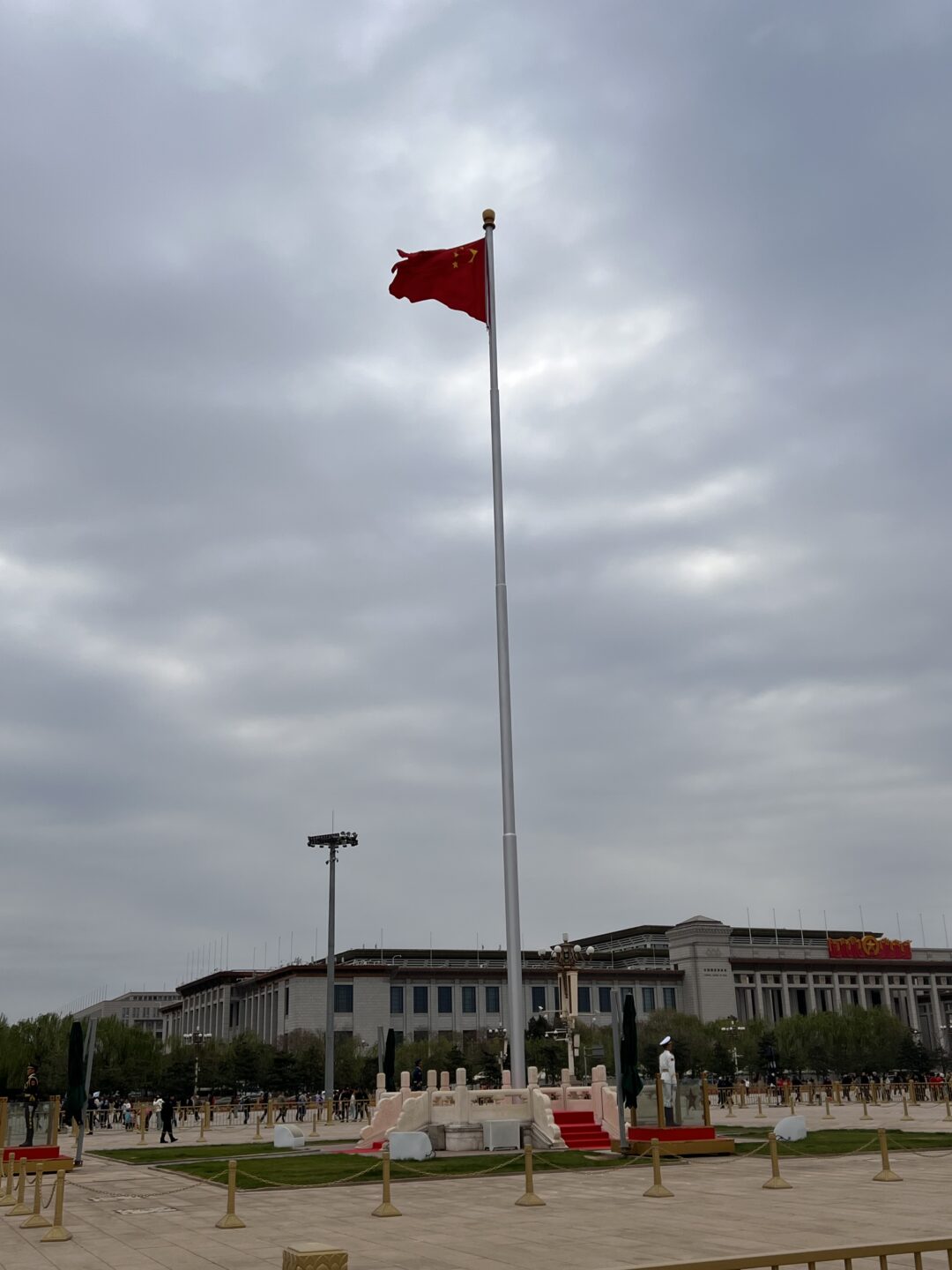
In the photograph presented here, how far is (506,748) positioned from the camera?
28094 millimetres

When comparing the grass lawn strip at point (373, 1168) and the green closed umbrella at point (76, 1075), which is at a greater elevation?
the green closed umbrella at point (76, 1075)

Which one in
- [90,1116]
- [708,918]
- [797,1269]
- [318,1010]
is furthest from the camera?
[708,918]

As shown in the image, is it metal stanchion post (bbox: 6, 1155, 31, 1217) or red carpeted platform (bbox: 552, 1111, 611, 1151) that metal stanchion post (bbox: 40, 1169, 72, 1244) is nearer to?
metal stanchion post (bbox: 6, 1155, 31, 1217)

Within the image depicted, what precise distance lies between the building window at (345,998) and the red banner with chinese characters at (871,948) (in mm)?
49149

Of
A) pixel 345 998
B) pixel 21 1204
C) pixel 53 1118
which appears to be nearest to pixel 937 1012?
pixel 345 998

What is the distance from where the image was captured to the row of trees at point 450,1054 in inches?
3091

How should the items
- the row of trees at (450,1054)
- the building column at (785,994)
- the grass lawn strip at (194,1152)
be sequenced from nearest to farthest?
→ the grass lawn strip at (194,1152), the row of trees at (450,1054), the building column at (785,994)

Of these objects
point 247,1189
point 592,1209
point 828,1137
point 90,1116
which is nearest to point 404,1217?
point 592,1209

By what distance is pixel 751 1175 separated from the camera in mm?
21625

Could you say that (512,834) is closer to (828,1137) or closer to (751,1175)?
(751,1175)

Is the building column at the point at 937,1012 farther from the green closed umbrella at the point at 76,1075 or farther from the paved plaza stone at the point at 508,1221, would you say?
the green closed umbrella at the point at 76,1075

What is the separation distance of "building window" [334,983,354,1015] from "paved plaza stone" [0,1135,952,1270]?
8927 centimetres

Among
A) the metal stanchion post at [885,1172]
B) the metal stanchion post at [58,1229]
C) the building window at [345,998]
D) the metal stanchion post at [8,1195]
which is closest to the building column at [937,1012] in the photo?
the building window at [345,998]

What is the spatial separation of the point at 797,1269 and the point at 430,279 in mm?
24912
